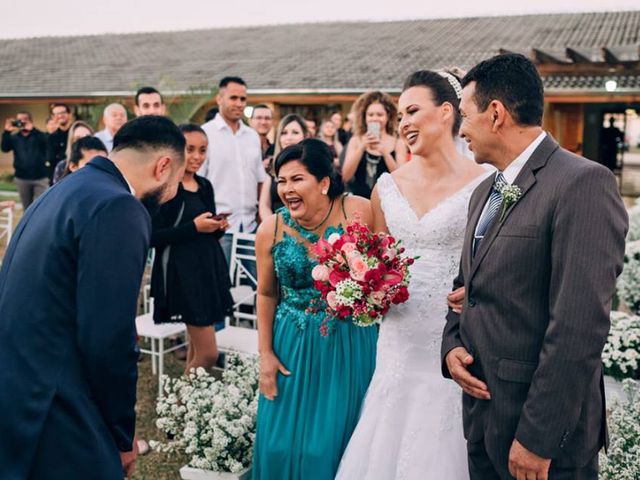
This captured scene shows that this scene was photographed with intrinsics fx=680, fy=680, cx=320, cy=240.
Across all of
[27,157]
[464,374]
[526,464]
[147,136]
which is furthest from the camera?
[27,157]

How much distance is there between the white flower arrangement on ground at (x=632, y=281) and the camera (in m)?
7.21

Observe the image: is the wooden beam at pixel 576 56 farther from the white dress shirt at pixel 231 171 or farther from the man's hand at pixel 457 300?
the man's hand at pixel 457 300

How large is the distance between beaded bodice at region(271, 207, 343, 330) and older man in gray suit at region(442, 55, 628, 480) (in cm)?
114

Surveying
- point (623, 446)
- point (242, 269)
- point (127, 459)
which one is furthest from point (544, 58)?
point (127, 459)

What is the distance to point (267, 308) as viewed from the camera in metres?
3.86

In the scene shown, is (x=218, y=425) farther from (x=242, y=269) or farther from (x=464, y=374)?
(x=242, y=269)

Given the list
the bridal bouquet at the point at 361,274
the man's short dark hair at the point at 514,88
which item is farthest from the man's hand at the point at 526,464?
the man's short dark hair at the point at 514,88

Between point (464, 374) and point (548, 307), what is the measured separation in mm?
460

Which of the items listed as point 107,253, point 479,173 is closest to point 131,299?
point 107,253

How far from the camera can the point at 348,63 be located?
78.4ft

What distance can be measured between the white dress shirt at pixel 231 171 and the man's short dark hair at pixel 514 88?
505 cm

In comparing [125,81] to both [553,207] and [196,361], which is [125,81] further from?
[553,207]

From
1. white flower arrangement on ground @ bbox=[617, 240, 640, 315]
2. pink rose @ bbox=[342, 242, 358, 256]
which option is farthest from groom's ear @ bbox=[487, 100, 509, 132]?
white flower arrangement on ground @ bbox=[617, 240, 640, 315]

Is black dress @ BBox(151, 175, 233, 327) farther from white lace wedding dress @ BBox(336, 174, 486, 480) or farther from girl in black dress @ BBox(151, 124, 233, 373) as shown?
white lace wedding dress @ BBox(336, 174, 486, 480)
